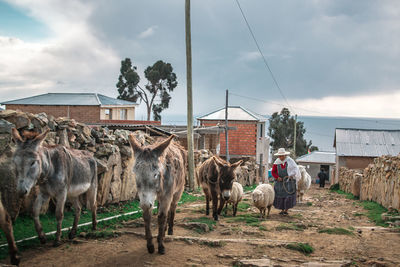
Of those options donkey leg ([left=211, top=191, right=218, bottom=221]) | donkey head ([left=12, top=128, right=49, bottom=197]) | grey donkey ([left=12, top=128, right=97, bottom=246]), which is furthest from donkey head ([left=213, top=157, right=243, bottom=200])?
donkey head ([left=12, top=128, right=49, bottom=197])

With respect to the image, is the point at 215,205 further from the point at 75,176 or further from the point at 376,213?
the point at 376,213

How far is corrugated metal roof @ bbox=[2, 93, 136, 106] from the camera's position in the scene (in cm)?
3306

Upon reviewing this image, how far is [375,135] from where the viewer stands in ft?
117

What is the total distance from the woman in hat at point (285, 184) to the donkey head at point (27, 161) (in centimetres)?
745

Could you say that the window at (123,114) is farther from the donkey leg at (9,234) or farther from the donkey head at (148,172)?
the donkey leg at (9,234)

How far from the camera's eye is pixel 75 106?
32.6 metres

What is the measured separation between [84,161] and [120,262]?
106 inches

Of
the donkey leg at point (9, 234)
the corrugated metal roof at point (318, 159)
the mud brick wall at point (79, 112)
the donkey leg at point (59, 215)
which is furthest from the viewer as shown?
the corrugated metal roof at point (318, 159)

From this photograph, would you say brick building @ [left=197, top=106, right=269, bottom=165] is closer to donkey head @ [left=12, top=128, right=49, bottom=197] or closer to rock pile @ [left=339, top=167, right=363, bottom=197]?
rock pile @ [left=339, top=167, right=363, bottom=197]

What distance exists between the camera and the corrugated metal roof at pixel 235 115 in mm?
37438

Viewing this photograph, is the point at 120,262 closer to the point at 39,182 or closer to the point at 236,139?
the point at 39,182

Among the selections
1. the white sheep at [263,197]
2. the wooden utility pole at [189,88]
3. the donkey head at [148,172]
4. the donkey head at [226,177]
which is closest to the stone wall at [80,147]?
the donkey head at [148,172]

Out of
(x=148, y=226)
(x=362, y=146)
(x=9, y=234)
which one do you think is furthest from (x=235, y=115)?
(x=9, y=234)

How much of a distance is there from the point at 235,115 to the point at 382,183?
2512 centimetres
